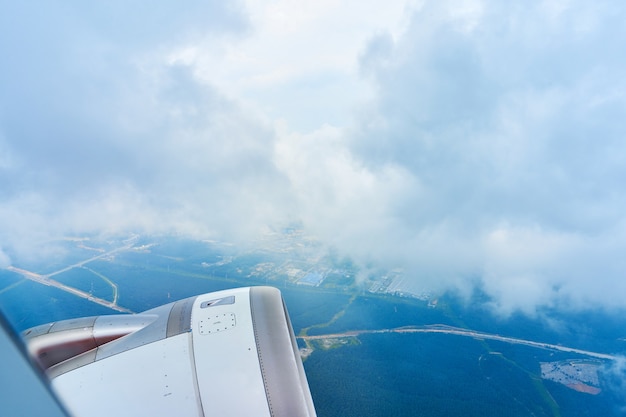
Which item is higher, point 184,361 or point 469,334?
point 469,334

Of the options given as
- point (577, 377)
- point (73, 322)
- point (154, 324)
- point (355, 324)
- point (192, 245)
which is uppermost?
point (192, 245)

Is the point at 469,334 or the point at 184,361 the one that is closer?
the point at 184,361

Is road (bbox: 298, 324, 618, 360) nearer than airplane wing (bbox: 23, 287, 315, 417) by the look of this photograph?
No

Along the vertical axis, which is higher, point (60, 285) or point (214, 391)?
point (60, 285)

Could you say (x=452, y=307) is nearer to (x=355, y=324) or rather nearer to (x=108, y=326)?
(x=355, y=324)

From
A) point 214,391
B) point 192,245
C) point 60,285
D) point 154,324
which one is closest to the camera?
point 214,391

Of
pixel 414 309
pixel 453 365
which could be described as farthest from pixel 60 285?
pixel 414 309

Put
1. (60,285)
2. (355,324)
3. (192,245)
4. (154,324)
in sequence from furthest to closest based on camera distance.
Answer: (192,245), (355,324), (60,285), (154,324)

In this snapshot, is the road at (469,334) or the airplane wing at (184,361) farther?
the road at (469,334)
